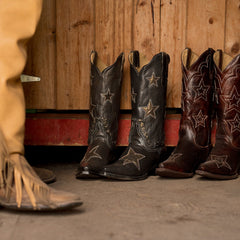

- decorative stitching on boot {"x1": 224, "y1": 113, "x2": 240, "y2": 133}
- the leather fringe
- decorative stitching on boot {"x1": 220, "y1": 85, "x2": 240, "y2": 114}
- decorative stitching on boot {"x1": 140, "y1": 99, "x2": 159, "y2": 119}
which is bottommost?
the leather fringe

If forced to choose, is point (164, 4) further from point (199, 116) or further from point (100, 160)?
point (100, 160)

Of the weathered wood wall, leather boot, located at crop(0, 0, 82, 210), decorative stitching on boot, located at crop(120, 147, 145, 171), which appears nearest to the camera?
leather boot, located at crop(0, 0, 82, 210)

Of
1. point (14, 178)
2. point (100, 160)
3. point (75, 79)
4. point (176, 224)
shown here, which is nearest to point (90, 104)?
point (75, 79)

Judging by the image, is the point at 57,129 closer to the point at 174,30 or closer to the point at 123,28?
the point at 123,28

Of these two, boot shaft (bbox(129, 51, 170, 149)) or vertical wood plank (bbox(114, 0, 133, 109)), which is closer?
boot shaft (bbox(129, 51, 170, 149))

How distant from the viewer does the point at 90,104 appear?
5.56 ft

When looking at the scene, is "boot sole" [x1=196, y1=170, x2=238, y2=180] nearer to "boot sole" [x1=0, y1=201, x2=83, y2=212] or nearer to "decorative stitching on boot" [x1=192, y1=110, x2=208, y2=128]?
"decorative stitching on boot" [x1=192, y1=110, x2=208, y2=128]

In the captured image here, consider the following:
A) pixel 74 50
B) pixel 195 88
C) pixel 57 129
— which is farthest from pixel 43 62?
pixel 195 88

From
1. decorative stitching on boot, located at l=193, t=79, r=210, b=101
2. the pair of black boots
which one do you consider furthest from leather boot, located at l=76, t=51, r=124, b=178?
decorative stitching on boot, located at l=193, t=79, r=210, b=101

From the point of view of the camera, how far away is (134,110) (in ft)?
5.44

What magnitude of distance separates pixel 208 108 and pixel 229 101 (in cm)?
10

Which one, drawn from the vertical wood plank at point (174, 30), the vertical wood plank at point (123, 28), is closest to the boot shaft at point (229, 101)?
the vertical wood plank at point (174, 30)

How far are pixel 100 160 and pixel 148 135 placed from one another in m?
0.25

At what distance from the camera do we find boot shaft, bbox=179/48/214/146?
5.33 ft
